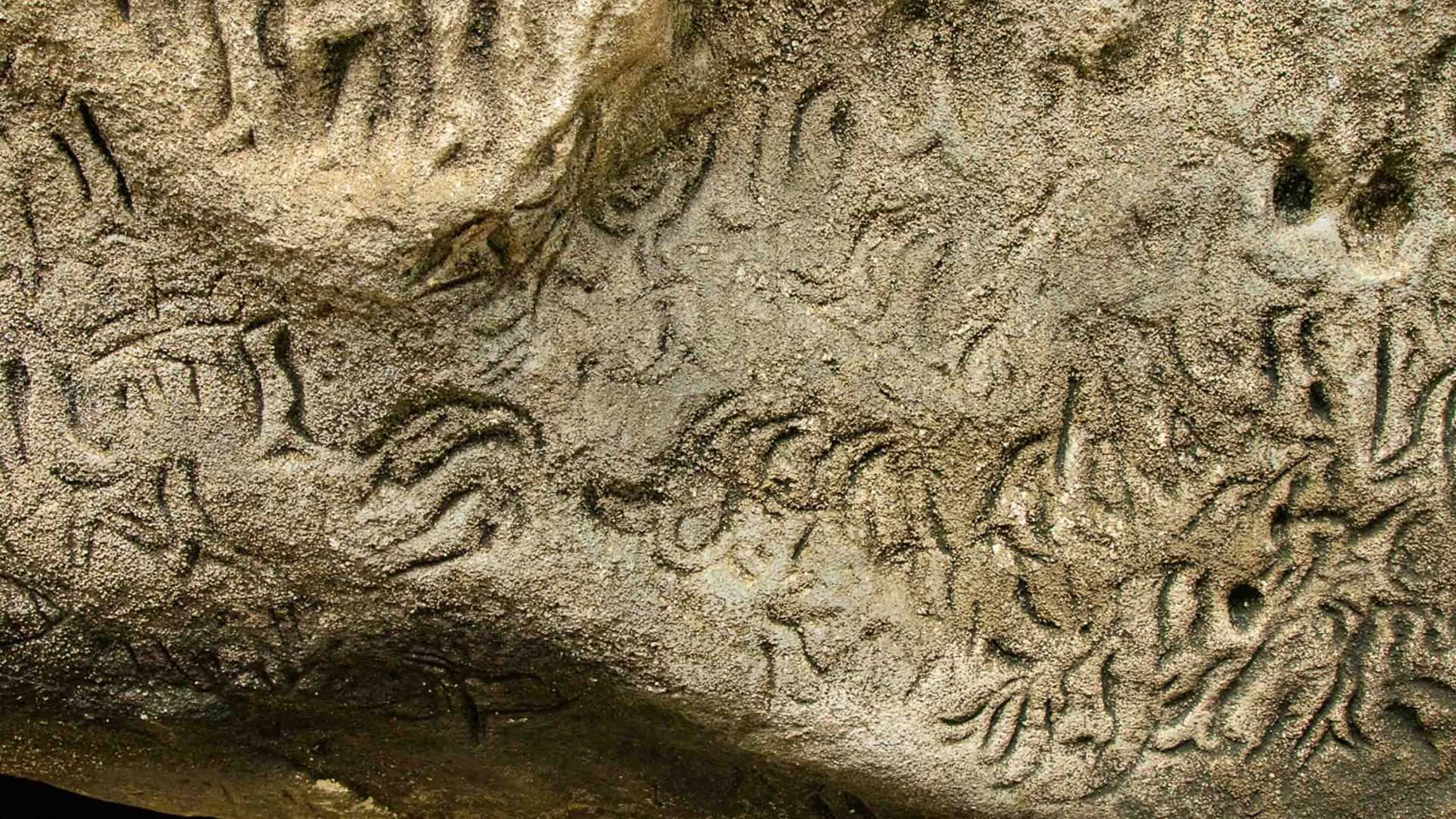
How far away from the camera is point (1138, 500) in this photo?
110 cm

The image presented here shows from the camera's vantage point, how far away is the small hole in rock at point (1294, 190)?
1.04 metres

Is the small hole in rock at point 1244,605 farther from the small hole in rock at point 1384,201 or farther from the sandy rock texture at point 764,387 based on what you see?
the small hole in rock at point 1384,201

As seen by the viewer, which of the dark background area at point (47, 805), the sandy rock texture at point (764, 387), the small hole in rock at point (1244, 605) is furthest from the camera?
the dark background area at point (47, 805)

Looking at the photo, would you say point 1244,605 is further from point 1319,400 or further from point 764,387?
point 764,387

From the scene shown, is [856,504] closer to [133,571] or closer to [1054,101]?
A: [1054,101]

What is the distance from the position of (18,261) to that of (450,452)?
1.08 ft

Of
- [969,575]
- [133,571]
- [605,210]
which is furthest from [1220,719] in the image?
[133,571]

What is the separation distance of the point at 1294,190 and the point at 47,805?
1373 mm

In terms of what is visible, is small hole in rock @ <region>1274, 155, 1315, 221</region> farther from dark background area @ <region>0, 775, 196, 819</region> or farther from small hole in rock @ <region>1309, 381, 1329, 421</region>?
dark background area @ <region>0, 775, 196, 819</region>

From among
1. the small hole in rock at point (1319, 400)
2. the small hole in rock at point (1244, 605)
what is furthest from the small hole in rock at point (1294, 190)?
the small hole in rock at point (1244, 605)

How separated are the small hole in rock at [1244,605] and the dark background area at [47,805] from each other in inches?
43.4

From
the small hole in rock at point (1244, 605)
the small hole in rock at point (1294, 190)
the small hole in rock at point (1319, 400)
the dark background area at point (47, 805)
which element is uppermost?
the small hole in rock at point (1294, 190)

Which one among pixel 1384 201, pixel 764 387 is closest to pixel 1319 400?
pixel 1384 201

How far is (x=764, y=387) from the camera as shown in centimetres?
108
